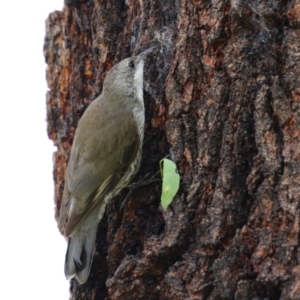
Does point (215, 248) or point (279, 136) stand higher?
point (279, 136)

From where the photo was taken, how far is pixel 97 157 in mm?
4523

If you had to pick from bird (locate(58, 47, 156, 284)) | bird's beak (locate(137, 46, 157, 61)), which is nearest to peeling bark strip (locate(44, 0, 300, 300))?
bird's beak (locate(137, 46, 157, 61))

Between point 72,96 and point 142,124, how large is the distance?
0.63 meters

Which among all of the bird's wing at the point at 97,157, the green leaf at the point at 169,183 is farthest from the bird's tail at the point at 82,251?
the green leaf at the point at 169,183

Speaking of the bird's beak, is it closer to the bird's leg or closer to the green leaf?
the bird's leg

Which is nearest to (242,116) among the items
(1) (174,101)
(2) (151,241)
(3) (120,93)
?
(1) (174,101)

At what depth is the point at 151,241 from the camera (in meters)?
3.51

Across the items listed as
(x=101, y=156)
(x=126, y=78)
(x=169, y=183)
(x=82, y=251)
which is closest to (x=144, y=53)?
(x=126, y=78)

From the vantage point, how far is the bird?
4168mm

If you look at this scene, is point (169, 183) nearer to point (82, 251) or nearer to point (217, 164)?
point (217, 164)

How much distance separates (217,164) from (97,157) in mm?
1306

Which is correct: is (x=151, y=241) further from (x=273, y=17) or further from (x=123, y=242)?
(x=273, y=17)

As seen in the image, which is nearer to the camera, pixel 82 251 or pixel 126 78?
pixel 82 251

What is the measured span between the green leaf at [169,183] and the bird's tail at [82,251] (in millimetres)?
701
